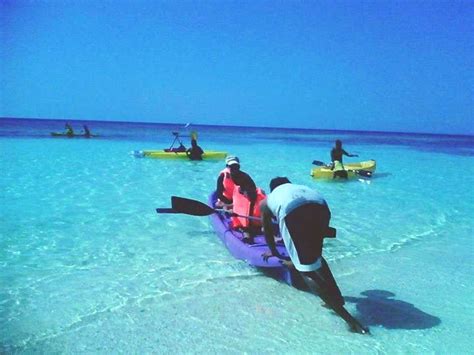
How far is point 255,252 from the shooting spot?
5441 millimetres

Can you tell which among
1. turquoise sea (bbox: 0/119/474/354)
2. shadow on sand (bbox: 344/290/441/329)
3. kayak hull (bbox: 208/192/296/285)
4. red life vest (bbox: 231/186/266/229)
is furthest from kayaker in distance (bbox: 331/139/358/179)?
shadow on sand (bbox: 344/290/441/329)

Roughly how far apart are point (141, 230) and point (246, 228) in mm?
2394

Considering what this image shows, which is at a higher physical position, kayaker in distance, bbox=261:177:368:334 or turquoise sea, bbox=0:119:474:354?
kayaker in distance, bbox=261:177:368:334

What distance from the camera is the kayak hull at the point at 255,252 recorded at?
5.09 metres

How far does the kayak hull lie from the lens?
16.7ft

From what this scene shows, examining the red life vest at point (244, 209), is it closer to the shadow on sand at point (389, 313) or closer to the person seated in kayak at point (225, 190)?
the person seated in kayak at point (225, 190)

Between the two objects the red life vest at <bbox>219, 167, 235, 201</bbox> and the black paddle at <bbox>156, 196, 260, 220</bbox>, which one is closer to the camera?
the black paddle at <bbox>156, 196, 260, 220</bbox>

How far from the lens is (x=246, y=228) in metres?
6.09

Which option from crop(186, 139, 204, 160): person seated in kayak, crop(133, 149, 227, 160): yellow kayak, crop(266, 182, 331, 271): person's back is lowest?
crop(133, 149, 227, 160): yellow kayak

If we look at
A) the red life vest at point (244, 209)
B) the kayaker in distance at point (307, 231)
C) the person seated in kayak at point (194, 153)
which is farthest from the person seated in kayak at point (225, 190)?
the person seated in kayak at point (194, 153)

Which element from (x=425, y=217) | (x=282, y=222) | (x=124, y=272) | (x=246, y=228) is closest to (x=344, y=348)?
(x=282, y=222)

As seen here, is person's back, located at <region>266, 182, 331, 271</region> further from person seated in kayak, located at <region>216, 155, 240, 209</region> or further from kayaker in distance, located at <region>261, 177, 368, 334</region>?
person seated in kayak, located at <region>216, 155, 240, 209</region>

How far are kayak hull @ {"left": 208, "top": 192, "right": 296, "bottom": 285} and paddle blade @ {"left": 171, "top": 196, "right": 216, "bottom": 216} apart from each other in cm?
35

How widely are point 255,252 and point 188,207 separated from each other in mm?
1604
